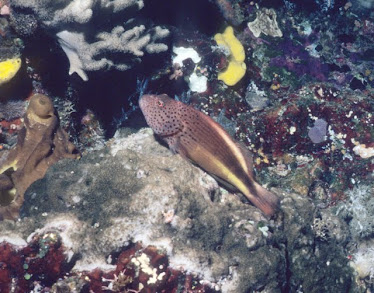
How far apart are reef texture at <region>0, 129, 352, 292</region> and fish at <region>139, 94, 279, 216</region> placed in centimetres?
17

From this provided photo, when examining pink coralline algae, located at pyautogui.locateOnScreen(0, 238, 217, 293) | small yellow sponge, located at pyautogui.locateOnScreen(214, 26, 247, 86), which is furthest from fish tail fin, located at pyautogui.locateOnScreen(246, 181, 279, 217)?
small yellow sponge, located at pyautogui.locateOnScreen(214, 26, 247, 86)

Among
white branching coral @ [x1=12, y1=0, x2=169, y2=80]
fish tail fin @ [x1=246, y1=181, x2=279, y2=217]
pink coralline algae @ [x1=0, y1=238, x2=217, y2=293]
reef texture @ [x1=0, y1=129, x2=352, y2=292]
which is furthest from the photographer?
fish tail fin @ [x1=246, y1=181, x2=279, y2=217]

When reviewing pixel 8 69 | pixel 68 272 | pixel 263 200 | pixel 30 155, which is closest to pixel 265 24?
pixel 263 200

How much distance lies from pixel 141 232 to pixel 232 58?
3885mm

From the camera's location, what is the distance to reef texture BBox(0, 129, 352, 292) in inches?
109

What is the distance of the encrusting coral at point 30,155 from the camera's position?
11.4ft

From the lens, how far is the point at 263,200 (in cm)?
388

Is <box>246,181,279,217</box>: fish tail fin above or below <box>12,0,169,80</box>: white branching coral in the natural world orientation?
below

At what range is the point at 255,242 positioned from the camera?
11.3ft

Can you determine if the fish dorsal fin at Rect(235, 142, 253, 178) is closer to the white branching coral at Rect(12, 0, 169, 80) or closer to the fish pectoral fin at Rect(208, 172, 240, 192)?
the fish pectoral fin at Rect(208, 172, 240, 192)

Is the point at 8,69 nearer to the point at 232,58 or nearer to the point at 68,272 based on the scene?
the point at 68,272

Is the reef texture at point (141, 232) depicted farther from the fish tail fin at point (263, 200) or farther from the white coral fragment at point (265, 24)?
the white coral fragment at point (265, 24)

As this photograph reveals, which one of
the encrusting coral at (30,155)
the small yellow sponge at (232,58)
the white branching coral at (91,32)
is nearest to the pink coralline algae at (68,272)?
the encrusting coral at (30,155)

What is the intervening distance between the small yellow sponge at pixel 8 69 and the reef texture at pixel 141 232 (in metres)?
1.20
